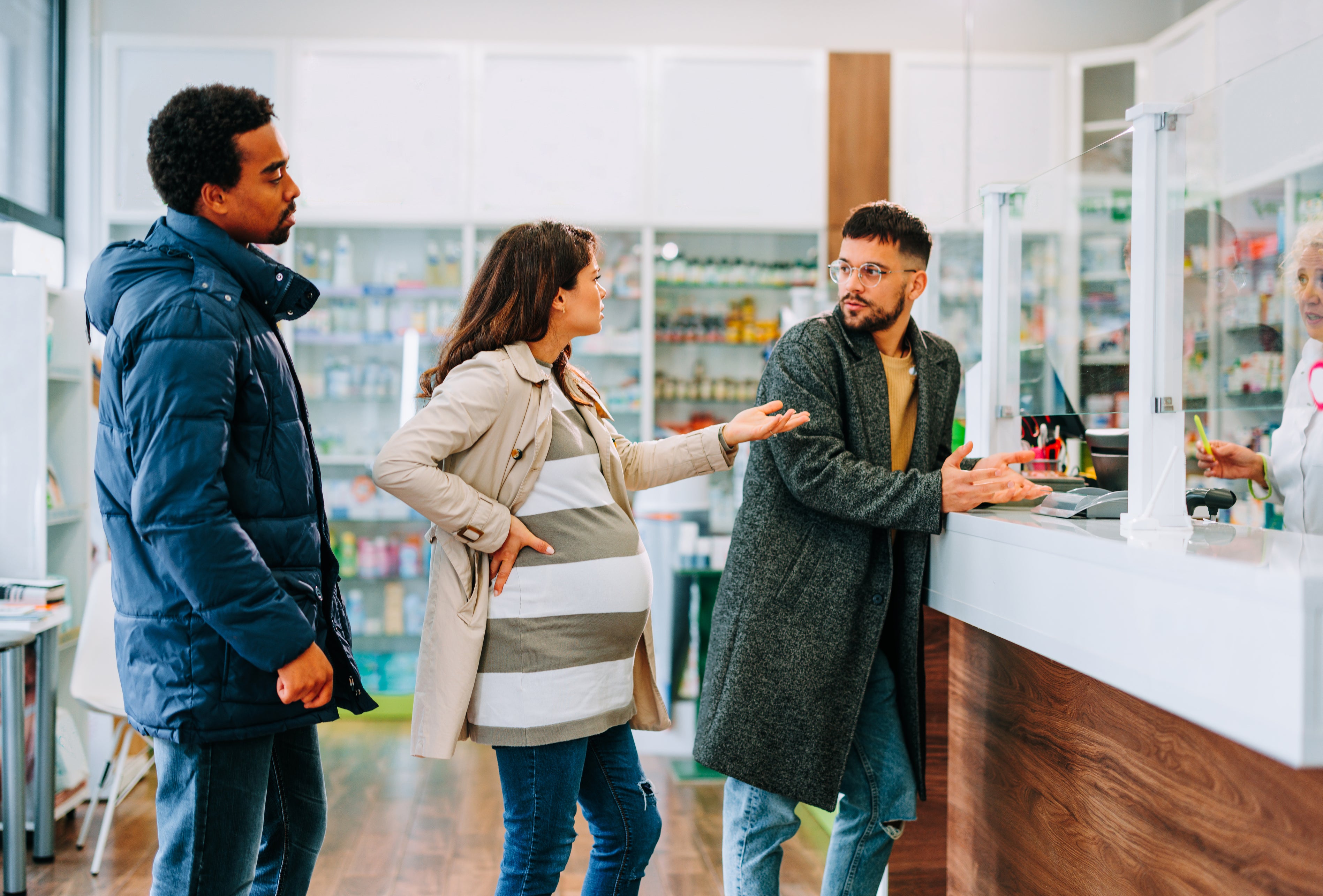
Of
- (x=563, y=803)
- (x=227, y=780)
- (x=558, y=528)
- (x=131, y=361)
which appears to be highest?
(x=131, y=361)

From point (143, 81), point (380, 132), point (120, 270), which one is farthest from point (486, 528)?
point (143, 81)

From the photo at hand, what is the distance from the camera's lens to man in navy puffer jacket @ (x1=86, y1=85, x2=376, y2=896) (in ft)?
4.00

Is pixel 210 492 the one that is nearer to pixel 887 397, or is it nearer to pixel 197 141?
pixel 197 141

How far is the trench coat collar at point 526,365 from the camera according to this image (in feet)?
5.08

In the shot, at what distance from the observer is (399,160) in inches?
170

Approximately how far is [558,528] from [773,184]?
3.21 meters

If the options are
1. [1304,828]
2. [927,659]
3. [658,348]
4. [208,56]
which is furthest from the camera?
[658,348]

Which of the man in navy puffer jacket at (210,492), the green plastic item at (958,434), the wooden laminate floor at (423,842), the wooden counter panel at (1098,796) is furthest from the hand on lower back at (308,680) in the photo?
the green plastic item at (958,434)

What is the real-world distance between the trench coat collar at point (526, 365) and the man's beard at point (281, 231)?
1.27 ft

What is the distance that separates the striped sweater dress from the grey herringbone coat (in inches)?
8.0

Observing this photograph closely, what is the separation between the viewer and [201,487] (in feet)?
3.96

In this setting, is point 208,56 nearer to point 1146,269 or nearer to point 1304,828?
point 1146,269

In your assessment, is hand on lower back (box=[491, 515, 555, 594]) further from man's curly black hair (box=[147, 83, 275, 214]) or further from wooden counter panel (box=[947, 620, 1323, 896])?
wooden counter panel (box=[947, 620, 1323, 896])

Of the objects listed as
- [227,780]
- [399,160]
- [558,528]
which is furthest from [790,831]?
[399,160]
